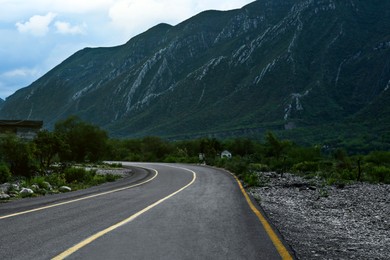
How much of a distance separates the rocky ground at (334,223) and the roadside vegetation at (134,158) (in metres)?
6.19

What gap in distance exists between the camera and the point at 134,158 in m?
79.2

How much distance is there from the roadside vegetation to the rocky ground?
619 centimetres

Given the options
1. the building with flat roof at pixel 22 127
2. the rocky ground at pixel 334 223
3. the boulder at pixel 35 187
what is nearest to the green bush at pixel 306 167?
the rocky ground at pixel 334 223

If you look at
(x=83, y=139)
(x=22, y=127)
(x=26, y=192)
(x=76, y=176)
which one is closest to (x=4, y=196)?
(x=26, y=192)

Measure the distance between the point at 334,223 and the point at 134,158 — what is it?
6978cm

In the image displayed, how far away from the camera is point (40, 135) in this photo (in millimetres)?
36938

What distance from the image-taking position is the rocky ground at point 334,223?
728 cm

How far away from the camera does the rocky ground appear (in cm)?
728

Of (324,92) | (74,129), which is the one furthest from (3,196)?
(324,92)

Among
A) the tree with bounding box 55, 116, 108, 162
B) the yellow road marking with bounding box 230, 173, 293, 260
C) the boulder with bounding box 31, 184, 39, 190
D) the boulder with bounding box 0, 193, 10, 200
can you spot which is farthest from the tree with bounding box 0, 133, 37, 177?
the tree with bounding box 55, 116, 108, 162

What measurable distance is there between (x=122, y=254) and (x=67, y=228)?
269 centimetres

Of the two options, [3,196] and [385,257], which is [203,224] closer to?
[385,257]

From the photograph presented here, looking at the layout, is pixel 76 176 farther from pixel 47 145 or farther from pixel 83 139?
pixel 83 139

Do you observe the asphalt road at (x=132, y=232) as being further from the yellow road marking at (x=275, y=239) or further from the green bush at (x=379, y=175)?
the green bush at (x=379, y=175)
